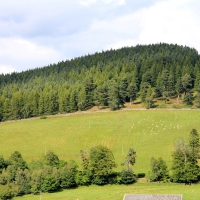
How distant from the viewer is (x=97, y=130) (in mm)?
153250

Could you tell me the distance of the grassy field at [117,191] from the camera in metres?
87.8

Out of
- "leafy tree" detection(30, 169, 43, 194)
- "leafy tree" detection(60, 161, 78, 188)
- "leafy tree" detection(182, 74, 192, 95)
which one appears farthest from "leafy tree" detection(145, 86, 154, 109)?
"leafy tree" detection(30, 169, 43, 194)

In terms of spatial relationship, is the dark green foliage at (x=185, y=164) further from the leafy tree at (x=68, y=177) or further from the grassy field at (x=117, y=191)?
the leafy tree at (x=68, y=177)

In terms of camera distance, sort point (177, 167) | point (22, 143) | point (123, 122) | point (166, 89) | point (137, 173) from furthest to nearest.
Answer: point (166, 89) → point (123, 122) → point (22, 143) → point (137, 173) → point (177, 167)

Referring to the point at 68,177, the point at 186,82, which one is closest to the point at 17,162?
the point at 68,177

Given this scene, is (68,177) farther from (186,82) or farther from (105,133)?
(186,82)

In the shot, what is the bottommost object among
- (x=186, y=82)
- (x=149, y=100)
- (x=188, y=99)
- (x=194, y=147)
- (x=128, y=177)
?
(x=128, y=177)

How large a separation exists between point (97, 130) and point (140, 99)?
42.9m

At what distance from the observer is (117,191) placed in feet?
308

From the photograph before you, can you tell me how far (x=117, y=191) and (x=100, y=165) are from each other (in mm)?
11964

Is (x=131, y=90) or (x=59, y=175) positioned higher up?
(x=131, y=90)

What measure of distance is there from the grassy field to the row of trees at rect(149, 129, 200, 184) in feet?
8.30

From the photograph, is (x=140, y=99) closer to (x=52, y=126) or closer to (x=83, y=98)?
(x=83, y=98)

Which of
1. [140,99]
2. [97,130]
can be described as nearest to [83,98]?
[140,99]
